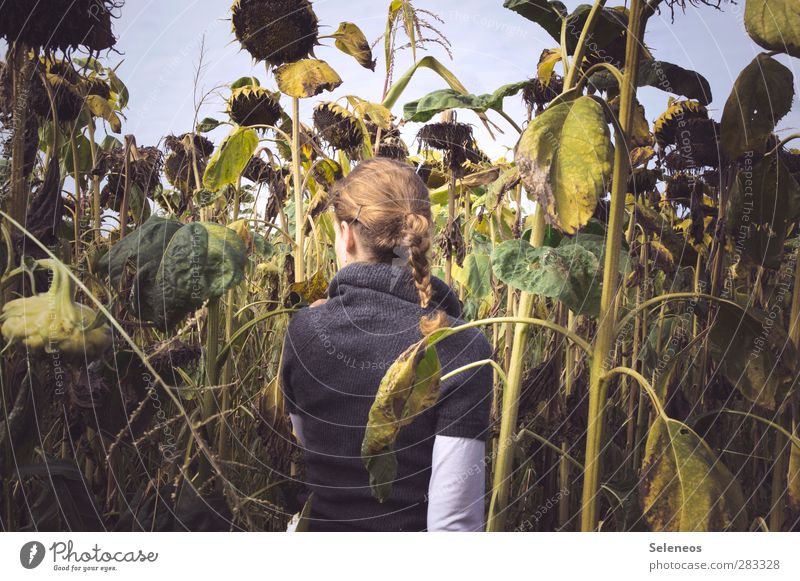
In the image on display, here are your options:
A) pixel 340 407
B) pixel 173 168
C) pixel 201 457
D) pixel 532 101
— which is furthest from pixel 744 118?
pixel 173 168

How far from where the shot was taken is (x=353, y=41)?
0.83 m

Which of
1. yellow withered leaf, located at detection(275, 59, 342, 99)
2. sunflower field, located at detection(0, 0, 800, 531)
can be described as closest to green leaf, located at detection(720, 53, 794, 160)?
sunflower field, located at detection(0, 0, 800, 531)

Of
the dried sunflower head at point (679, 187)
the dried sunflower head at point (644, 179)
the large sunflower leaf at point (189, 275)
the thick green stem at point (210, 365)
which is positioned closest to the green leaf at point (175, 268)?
the large sunflower leaf at point (189, 275)

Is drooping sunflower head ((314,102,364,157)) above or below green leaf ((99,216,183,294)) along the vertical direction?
above

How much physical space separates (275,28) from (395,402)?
0.55 m

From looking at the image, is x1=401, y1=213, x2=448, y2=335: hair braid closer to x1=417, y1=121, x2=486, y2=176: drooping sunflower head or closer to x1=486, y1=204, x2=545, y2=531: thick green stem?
x1=486, y1=204, x2=545, y2=531: thick green stem

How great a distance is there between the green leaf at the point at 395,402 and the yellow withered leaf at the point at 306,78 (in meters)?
0.40

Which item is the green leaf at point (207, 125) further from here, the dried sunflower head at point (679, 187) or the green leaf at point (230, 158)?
the dried sunflower head at point (679, 187)

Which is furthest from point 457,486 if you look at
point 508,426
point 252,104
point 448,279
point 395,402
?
point 252,104

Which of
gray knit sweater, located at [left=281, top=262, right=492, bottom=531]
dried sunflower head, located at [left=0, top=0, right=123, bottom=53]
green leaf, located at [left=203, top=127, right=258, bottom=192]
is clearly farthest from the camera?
green leaf, located at [left=203, top=127, right=258, bottom=192]

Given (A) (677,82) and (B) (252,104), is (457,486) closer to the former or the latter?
(A) (677,82)

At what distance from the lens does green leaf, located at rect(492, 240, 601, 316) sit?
0.63 m

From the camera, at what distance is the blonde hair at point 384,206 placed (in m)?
0.75

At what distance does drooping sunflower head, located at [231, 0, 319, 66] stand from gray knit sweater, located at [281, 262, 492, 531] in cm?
30
